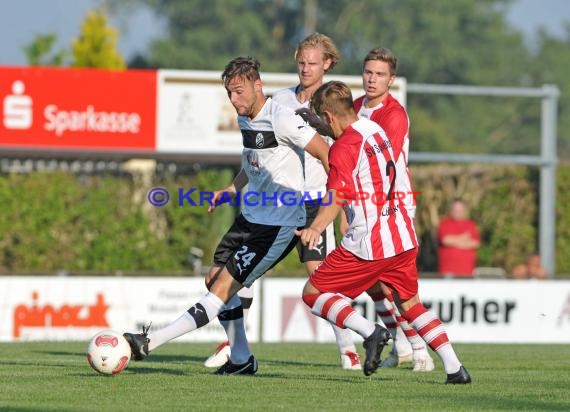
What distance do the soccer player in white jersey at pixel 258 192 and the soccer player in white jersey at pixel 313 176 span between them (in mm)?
947

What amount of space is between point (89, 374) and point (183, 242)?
38.3 feet

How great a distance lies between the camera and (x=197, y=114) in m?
20.2

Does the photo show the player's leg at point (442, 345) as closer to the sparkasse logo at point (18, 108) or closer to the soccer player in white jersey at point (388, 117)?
the soccer player in white jersey at point (388, 117)

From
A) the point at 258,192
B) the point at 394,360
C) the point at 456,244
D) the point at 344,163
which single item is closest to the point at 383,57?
the point at 258,192

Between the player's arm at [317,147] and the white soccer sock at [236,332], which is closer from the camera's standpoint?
the player's arm at [317,147]

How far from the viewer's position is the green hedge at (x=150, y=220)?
68.0 ft

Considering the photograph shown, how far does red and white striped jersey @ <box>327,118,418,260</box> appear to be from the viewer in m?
8.85

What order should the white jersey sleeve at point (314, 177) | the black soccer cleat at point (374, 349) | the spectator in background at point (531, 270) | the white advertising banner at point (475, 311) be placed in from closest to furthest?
the black soccer cleat at point (374, 349) < the white jersey sleeve at point (314, 177) < the white advertising banner at point (475, 311) < the spectator in background at point (531, 270)

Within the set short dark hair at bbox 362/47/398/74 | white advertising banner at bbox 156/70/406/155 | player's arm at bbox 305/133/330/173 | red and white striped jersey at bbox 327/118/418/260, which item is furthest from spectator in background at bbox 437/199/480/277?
red and white striped jersey at bbox 327/118/418/260

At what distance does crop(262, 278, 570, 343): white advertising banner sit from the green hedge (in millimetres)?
2496

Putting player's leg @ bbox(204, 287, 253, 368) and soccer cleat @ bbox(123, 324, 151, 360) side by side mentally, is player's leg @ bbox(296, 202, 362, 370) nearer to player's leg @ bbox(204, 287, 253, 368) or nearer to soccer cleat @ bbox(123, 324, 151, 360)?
player's leg @ bbox(204, 287, 253, 368)

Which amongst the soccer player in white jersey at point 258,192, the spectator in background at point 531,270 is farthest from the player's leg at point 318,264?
the spectator in background at point 531,270

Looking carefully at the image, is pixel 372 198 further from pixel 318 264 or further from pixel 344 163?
pixel 318 264

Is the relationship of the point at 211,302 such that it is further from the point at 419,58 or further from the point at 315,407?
the point at 419,58
